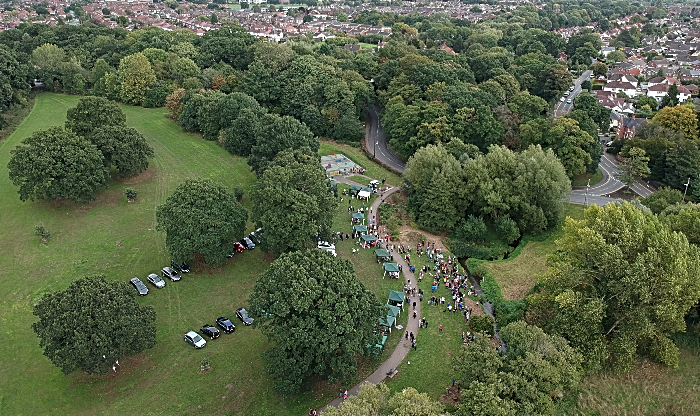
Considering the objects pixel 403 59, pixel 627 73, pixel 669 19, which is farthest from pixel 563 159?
pixel 669 19

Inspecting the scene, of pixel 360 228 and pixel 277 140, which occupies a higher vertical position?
pixel 277 140

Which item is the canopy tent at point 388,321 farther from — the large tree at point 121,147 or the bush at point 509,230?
the large tree at point 121,147

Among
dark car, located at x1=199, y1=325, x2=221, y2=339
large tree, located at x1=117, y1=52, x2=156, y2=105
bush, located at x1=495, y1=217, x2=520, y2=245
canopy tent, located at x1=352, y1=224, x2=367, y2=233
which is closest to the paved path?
canopy tent, located at x1=352, y1=224, x2=367, y2=233

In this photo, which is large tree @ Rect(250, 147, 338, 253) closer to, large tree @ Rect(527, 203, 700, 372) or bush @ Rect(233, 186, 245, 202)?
bush @ Rect(233, 186, 245, 202)

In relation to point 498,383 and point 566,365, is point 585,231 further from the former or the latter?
point 498,383

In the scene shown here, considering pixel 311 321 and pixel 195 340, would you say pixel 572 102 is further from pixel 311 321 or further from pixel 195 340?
pixel 195 340

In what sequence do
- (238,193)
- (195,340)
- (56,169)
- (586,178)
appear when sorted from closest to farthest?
(195,340), (56,169), (238,193), (586,178)

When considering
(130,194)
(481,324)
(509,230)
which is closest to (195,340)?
(481,324)
